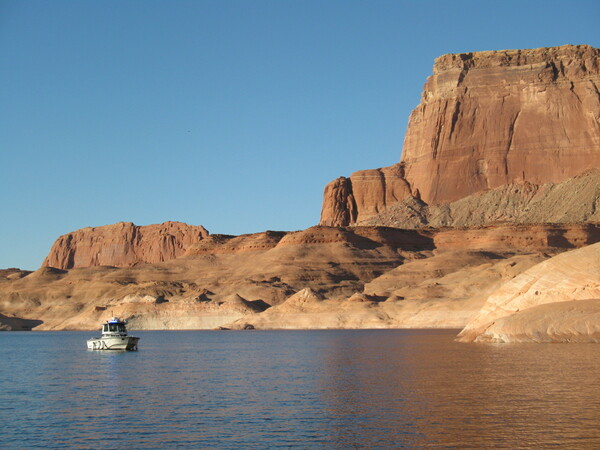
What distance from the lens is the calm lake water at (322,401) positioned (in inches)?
1232

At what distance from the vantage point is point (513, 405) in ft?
119

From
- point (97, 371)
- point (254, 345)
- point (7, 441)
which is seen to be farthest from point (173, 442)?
point (254, 345)

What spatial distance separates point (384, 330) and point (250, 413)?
3315 inches

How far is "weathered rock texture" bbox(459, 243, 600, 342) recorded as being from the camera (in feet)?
200

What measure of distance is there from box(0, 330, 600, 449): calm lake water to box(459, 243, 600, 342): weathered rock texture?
149 centimetres

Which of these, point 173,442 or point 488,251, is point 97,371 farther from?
point 488,251

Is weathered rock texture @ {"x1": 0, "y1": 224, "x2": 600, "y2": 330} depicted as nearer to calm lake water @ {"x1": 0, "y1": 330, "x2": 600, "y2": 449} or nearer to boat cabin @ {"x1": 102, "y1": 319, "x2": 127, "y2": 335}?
boat cabin @ {"x1": 102, "y1": 319, "x2": 127, "y2": 335}

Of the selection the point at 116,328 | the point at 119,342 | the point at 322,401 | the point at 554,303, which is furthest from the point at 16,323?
the point at 322,401

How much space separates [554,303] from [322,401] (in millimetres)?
28207

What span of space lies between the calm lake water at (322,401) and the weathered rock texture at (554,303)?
1494mm

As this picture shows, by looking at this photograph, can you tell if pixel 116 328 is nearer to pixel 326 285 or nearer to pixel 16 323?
pixel 326 285

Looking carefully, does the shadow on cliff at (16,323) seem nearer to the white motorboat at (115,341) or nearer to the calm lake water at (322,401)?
the white motorboat at (115,341)

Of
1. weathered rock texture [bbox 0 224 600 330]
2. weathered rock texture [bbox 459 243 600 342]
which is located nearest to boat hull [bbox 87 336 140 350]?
weathered rock texture [bbox 459 243 600 342]

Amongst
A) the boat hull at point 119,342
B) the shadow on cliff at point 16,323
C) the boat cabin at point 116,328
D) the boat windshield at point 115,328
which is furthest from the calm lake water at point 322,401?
the shadow on cliff at point 16,323
